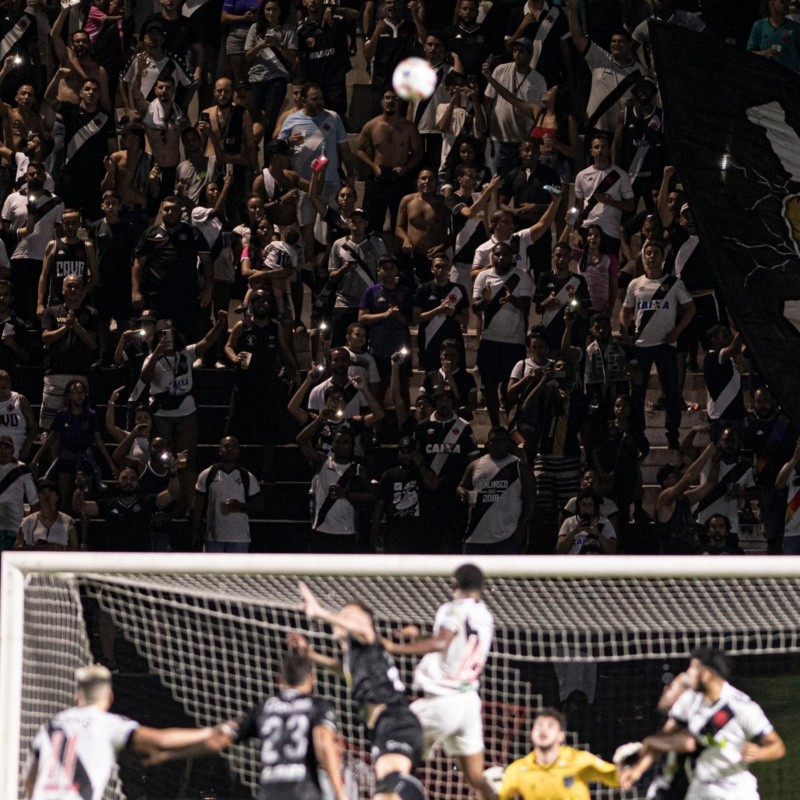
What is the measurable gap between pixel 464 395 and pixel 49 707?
7.25 m

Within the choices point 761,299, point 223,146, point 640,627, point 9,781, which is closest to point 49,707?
point 9,781

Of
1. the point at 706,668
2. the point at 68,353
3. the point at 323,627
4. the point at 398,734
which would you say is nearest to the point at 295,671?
the point at 398,734

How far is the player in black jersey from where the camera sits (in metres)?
11.0

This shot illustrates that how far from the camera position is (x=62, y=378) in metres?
19.1

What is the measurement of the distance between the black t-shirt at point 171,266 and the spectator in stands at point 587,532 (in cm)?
431

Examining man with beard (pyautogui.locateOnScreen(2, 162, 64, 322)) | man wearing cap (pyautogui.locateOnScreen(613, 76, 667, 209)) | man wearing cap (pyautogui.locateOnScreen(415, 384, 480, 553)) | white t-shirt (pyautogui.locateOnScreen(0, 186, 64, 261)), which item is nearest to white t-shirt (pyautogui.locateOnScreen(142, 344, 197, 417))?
man with beard (pyautogui.locateOnScreen(2, 162, 64, 322))

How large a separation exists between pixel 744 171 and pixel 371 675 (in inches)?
247

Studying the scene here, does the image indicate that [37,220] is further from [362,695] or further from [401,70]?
[362,695]

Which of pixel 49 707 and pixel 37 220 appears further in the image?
pixel 37 220

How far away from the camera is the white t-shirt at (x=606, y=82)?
2064 centimetres

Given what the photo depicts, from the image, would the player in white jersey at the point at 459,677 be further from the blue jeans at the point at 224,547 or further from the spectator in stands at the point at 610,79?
the spectator in stands at the point at 610,79

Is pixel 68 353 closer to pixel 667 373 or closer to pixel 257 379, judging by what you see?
pixel 257 379

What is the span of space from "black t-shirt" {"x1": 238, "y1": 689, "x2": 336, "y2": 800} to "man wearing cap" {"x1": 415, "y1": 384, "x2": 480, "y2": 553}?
22.5 feet

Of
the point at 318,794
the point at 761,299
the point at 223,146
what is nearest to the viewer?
the point at 318,794
